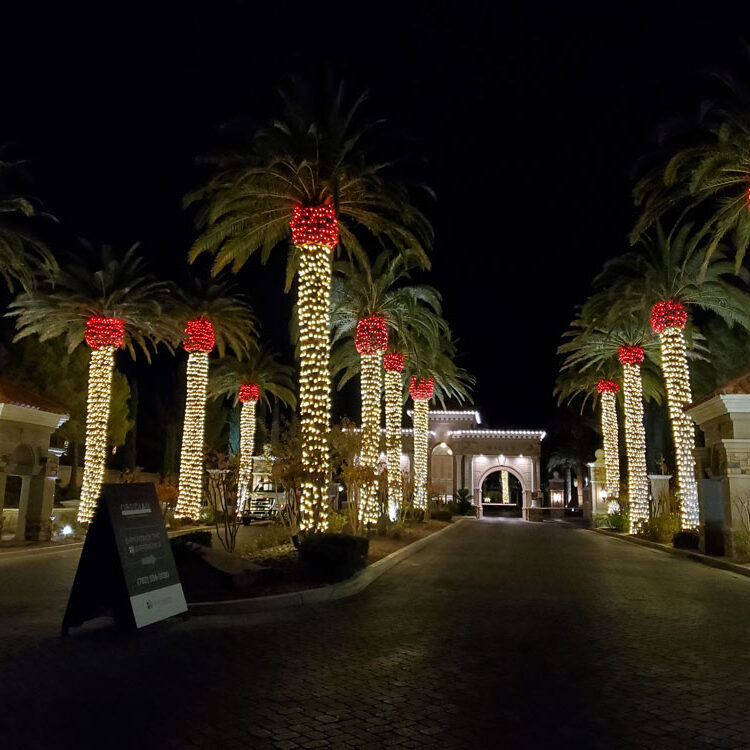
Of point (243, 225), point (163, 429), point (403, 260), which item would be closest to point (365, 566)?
point (243, 225)

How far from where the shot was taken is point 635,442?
28.5 meters

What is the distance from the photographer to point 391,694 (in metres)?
6.04

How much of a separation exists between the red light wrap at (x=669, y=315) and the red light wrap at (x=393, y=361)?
382 inches

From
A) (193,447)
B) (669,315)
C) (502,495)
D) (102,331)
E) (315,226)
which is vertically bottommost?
(502,495)

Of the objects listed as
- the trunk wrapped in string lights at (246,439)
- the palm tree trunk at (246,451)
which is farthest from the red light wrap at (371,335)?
the palm tree trunk at (246,451)

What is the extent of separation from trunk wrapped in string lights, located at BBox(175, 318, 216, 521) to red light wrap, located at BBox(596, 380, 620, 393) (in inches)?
777

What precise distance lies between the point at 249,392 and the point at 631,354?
19.9 meters

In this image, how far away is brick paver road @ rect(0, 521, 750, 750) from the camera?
16.6 ft

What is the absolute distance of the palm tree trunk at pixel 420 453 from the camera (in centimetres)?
3238

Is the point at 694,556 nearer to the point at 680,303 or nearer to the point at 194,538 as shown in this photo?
the point at 680,303

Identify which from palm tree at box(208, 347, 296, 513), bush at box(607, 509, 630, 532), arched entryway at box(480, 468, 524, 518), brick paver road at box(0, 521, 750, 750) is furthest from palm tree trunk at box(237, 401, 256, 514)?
arched entryway at box(480, 468, 524, 518)

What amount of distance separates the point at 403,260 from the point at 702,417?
37.1 ft

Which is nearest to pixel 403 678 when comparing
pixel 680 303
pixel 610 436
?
pixel 680 303

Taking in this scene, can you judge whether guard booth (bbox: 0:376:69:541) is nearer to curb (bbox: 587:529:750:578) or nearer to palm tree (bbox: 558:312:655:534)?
curb (bbox: 587:529:750:578)
